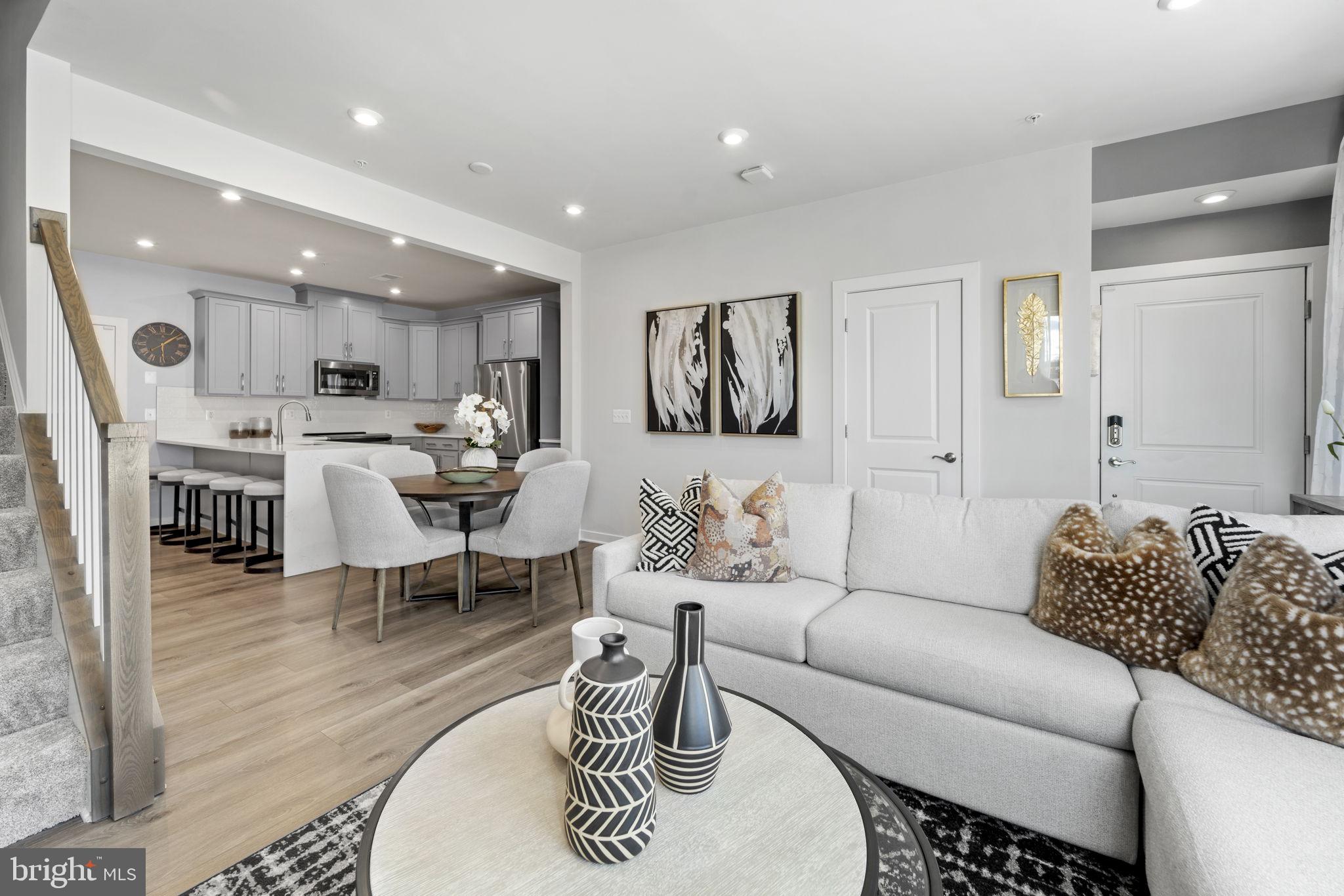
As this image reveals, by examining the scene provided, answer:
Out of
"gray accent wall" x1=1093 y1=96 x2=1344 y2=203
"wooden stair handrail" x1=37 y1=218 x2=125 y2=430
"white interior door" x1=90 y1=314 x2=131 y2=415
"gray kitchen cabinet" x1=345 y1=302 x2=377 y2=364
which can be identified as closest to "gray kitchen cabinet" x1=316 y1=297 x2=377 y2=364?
"gray kitchen cabinet" x1=345 y1=302 x2=377 y2=364

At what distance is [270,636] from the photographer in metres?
2.94

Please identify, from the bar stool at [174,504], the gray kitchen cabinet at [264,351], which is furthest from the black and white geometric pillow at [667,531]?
the gray kitchen cabinet at [264,351]

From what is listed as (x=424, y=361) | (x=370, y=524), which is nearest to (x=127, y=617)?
(x=370, y=524)

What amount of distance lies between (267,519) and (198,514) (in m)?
1.20

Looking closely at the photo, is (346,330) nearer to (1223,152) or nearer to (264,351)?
(264,351)

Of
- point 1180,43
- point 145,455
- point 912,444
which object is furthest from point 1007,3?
point 145,455

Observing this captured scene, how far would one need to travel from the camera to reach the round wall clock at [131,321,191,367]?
5.55m

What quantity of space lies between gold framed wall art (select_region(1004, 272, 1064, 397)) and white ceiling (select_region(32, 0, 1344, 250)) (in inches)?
30.7

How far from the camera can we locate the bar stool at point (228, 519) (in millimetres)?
4449

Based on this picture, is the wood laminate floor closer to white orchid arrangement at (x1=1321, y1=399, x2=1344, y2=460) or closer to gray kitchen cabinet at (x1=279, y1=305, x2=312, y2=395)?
gray kitchen cabinet at (x1=279, y1=305, x2=312, y2=395)

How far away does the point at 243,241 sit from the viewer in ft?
15.9

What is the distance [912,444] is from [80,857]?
12.7 feet

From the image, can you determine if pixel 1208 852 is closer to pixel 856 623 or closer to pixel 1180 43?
pixel 856 623

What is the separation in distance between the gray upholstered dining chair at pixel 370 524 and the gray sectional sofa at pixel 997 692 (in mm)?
1128
